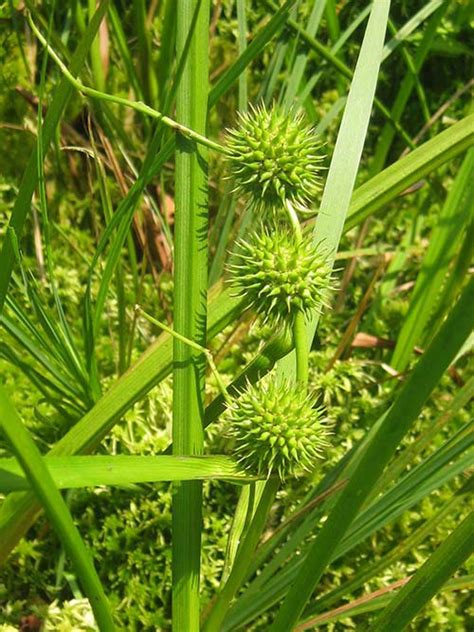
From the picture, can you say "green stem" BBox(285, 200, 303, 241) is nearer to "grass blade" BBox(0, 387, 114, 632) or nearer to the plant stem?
the plant stem

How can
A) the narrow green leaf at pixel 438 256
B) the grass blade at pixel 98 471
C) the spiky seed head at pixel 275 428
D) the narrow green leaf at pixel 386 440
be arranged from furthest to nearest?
the narrow green leaf at pixel 438 256 < the spiky seed head at pixel 275 428 < the grass blade at pixel 98 471 < the narrow green leaf at pixel 386 440

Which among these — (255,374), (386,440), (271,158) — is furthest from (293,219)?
(386,440)

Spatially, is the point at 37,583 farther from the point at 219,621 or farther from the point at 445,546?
the point at 445,546

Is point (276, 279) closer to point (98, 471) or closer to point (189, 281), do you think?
point (189, 281)

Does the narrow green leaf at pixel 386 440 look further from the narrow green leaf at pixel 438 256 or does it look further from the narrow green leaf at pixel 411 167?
the narrow green leaf at pixel 438 256

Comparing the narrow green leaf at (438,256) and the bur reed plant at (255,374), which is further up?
the narrow green leaf at (438,256)

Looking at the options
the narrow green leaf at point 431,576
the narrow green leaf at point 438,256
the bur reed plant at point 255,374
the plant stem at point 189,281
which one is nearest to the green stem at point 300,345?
the bur reed plant at point 255,374

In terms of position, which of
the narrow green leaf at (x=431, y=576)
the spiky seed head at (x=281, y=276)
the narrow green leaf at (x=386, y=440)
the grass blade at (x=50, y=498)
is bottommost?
the narrow green leaf at (x=431, y=576)
